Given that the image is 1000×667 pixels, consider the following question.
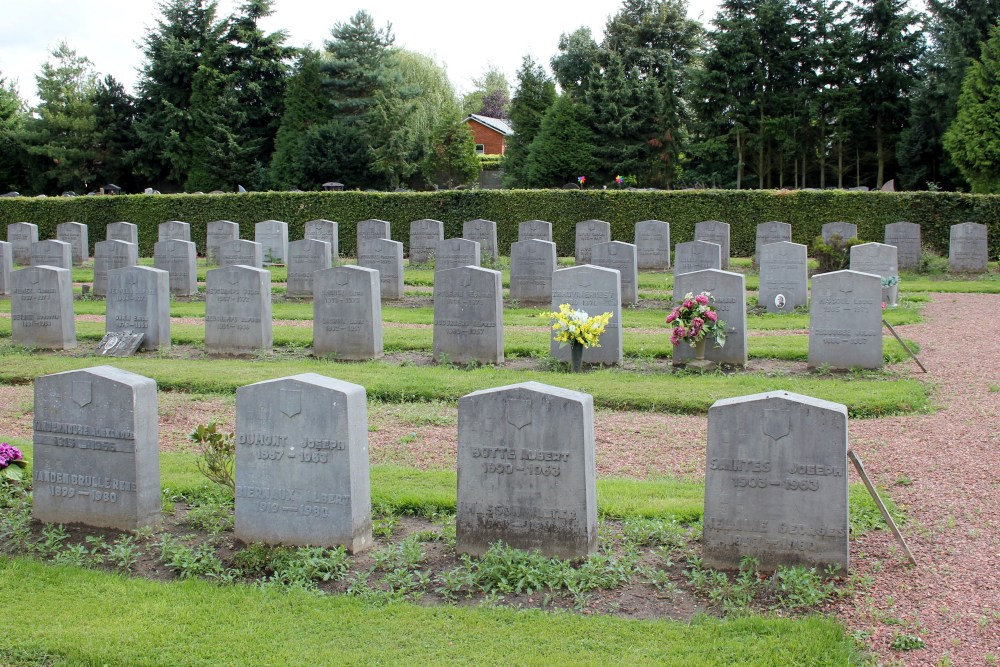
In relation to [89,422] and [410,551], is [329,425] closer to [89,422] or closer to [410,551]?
[410,551]

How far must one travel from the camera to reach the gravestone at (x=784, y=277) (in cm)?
1766

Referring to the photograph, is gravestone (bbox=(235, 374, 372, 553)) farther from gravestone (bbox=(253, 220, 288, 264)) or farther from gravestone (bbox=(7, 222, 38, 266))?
gravestone (bbox=(7, 222, 38, 266))

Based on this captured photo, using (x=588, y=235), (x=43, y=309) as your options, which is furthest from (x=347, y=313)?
(x=588, y=235)

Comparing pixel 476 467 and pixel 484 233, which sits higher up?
pixel 484 233

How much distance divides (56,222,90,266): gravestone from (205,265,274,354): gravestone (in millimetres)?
15114

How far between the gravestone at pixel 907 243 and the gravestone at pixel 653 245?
5.54 m

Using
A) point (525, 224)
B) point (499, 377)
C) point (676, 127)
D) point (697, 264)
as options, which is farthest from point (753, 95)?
point (499, 377)

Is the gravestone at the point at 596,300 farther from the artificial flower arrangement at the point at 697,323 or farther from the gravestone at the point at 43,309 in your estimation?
the gravestone at the point at 43,309

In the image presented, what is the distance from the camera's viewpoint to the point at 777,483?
19.6ft

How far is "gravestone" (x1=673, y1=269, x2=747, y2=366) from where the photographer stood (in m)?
12.8

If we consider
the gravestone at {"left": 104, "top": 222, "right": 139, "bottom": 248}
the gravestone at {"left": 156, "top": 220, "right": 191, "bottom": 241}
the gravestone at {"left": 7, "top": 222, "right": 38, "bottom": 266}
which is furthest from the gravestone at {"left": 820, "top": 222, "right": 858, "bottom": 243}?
the gravestone at {"left": 7, "top": 222, "right": 38, "bottom": 266}

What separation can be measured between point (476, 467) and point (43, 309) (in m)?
10.9

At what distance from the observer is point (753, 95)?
150 ft

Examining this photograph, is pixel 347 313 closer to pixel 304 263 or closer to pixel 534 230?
pixel 304 263
